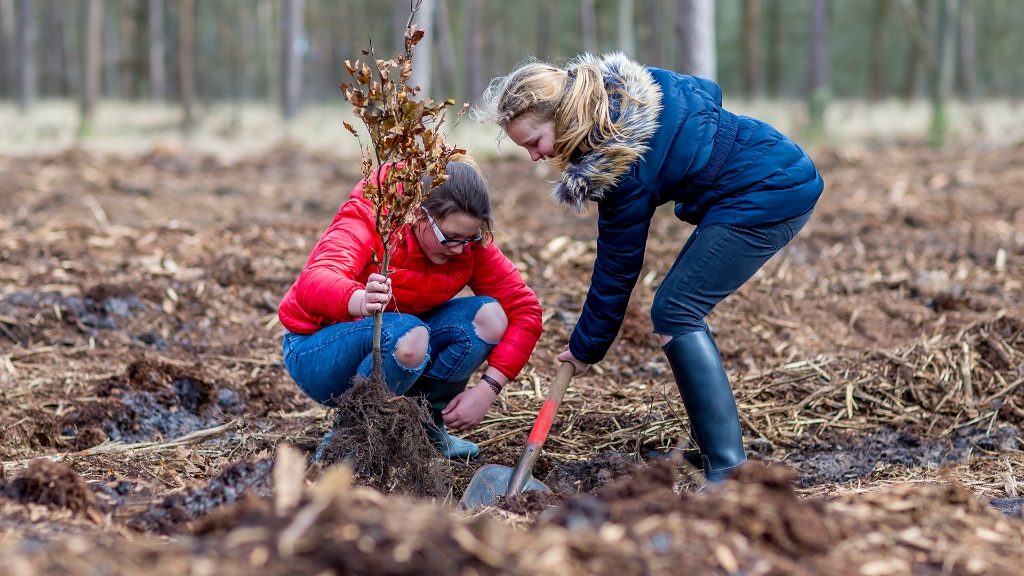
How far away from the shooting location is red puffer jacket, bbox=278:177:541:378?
2760 mm

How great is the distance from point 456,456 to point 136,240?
12.8ft

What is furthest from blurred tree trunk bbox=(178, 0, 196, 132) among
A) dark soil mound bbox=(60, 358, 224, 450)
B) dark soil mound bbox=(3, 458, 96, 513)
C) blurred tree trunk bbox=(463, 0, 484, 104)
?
dark soil mound bbox=(3, 458, 96, 513)

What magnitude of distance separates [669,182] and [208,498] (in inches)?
67.9

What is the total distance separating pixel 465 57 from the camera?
19.0m

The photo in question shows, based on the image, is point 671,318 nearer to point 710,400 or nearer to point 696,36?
point 710,400

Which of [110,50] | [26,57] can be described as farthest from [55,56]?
[26,57]

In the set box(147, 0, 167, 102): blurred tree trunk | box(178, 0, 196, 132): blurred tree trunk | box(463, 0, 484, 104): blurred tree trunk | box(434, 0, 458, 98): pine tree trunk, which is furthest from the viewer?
box(147, 0, 167, 102): blurred tree trunk

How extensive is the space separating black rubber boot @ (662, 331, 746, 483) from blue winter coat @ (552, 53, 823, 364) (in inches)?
10.6

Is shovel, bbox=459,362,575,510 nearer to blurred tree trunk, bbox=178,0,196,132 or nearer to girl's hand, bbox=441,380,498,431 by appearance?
girl's hand, bbox=441,380,498,431

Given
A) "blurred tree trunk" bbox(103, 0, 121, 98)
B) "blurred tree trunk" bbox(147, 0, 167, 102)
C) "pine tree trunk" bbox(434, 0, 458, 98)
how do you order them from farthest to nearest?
"blurred tree trunk" bbox(103, 0, 121, 98) < "blurred tree trunk" bbox(147, 0, 167, 102) < "pine tree trunk" bbox(434, 0, 458, 98)

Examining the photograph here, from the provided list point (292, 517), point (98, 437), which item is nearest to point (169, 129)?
point (98, 437)

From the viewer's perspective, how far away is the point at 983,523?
1831 millimetres

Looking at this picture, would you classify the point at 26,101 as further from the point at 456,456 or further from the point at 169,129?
the point at 456,456

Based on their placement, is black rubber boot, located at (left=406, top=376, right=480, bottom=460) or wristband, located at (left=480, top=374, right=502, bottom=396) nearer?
wristband, located at (left=480, top=374, right=502, bottom=396)
